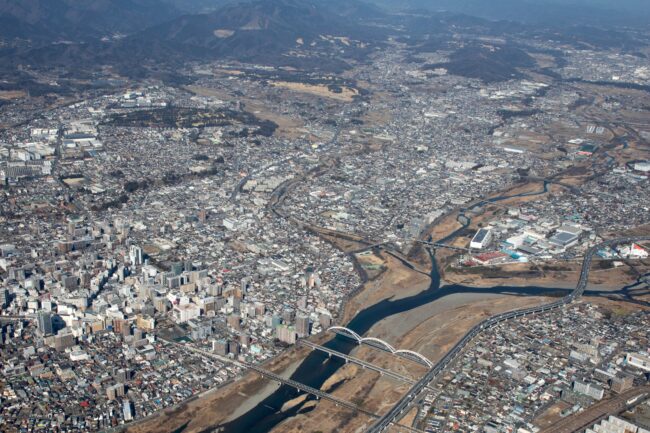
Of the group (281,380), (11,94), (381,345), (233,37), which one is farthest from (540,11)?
(281,380)

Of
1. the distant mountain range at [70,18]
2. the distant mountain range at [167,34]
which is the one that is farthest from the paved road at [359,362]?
the distant mountain range at [70,18]

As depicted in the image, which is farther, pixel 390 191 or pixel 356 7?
pixel 356 7

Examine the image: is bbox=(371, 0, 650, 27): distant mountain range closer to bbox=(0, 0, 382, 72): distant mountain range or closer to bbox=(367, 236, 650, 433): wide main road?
bbox=(0, 0, 382, 72): distant mountain range

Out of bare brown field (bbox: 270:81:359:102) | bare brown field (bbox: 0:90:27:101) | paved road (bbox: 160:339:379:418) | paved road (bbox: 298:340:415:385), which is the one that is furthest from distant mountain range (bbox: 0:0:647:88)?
paved road (bbox: 298:340:415:385)

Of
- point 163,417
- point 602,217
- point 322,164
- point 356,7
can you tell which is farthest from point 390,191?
point 356,7

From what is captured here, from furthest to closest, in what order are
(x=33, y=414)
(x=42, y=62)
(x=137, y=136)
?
(x=42, y=62), (x=137, y=136), (x=33, y=414)

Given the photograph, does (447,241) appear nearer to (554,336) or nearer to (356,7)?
(554,336)
